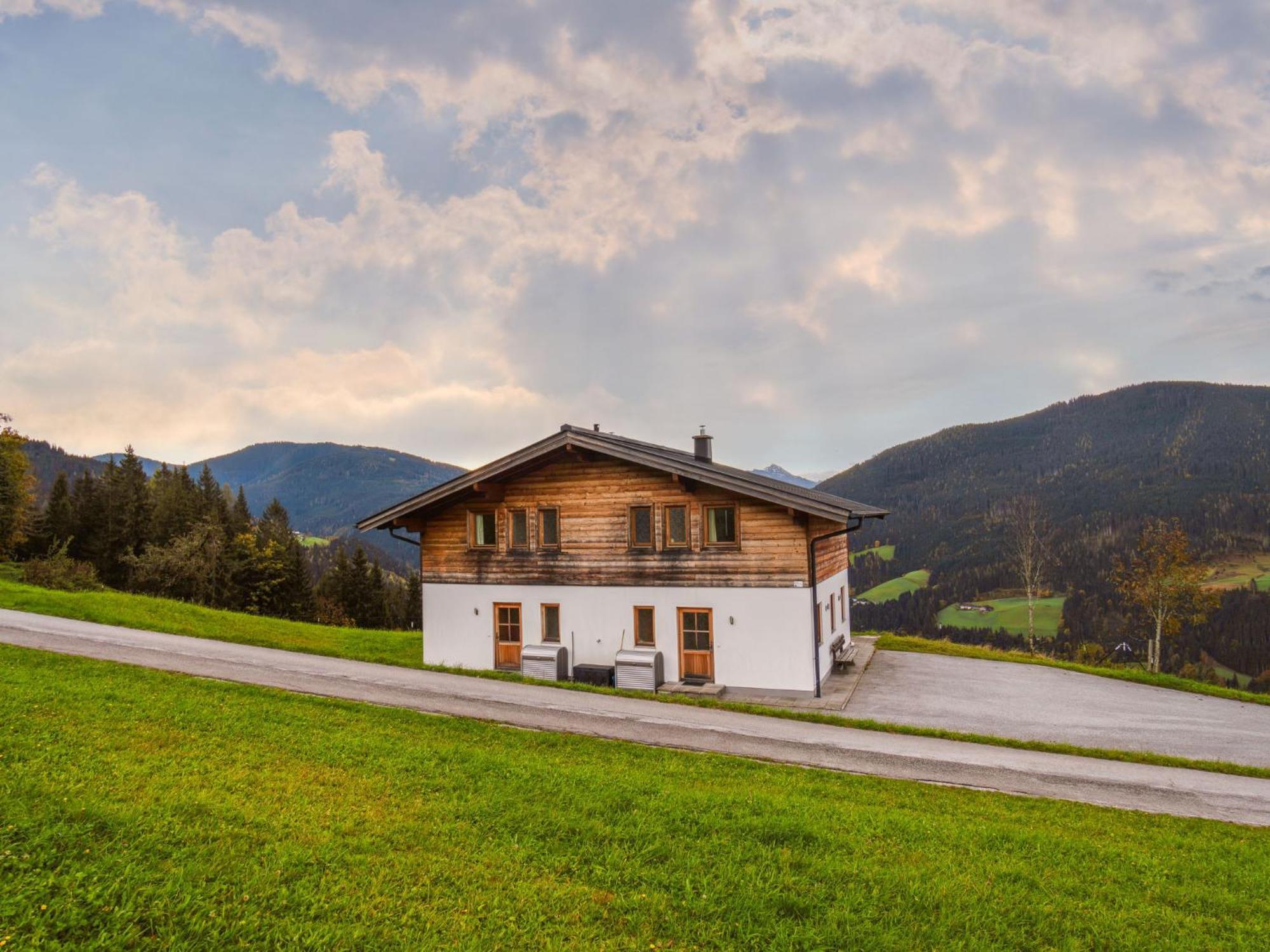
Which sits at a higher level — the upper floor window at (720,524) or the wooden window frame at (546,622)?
the upper floor window at (720,524)

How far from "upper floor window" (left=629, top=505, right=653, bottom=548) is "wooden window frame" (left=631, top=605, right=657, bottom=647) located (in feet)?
5.75

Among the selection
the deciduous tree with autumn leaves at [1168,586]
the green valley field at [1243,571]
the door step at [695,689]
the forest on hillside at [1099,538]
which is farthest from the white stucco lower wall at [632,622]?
the green valley field at [1243,571]

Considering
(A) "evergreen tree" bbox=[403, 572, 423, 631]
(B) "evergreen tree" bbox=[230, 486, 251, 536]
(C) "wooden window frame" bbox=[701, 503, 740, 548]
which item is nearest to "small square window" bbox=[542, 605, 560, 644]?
(C) "wooden window frame" bbox=[701, 503, 740, 548]

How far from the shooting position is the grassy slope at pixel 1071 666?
21172 millimetres

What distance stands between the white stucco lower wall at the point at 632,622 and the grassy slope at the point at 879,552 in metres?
155

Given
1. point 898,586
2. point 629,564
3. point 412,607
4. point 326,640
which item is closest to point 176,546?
point 412,607

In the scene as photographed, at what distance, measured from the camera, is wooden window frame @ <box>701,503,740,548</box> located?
62.3 feet

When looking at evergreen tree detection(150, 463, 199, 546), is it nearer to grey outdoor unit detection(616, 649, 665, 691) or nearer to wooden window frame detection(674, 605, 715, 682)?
grey outdoor unit detection(616, 649, 665, 691)

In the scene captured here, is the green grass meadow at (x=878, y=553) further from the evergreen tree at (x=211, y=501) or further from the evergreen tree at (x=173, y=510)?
the evergreen tree at (x=173, y=510)

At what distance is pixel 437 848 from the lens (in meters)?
6.52

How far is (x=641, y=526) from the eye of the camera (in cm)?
2006

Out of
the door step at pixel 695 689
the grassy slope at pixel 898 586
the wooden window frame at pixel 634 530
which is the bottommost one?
the grassy slope at pixel 898 586

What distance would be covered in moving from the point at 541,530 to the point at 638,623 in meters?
4.14

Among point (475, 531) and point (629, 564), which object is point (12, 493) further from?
point (629, 564)
